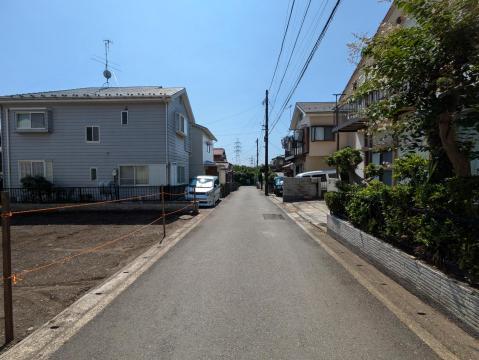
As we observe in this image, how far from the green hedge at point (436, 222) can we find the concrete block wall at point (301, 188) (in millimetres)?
17592

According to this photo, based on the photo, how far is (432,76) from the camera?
4672 mm

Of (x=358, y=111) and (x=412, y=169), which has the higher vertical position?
(x=358, y=111)

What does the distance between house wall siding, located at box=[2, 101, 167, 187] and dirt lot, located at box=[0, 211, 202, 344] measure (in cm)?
416

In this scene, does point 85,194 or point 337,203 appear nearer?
point 337,203

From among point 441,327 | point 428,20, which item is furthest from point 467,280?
point 428,20

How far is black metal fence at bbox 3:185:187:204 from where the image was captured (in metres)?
19.1

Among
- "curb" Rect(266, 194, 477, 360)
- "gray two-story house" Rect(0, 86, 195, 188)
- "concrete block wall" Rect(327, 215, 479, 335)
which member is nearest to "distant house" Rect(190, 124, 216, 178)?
"gray two-story house" Rect(0, 86, 195, 188)

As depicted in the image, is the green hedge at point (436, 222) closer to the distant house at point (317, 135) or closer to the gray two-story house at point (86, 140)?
the gray two-story house at point (86, 140)

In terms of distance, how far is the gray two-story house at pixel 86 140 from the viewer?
1992 cm

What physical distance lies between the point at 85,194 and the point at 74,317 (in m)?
16.7

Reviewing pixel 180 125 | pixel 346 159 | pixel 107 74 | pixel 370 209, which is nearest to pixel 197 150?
pixel 180 125

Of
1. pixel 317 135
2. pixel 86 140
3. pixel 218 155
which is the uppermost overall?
pixel 218 155

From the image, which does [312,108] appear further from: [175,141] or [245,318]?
[245,318]

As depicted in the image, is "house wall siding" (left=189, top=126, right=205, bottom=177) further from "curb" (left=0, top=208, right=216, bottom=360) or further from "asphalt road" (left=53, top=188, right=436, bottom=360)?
"asphalt road" (left=53, top=188, right=436, bottom=360)
